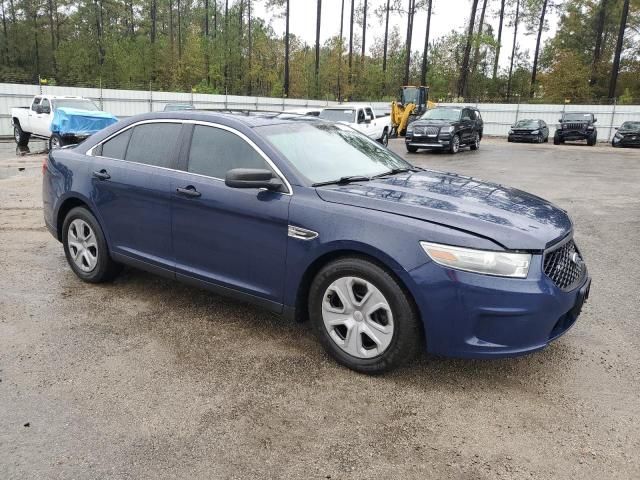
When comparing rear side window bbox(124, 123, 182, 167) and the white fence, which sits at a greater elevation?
the white fence

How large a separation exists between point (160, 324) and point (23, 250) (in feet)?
9.67

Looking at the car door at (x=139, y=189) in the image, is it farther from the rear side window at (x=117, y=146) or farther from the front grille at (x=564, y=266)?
the front grille at (x=564, y=266)

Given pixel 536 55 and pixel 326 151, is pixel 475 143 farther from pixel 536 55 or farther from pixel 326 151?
pixel 536 55

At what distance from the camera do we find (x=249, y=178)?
11.4 feet

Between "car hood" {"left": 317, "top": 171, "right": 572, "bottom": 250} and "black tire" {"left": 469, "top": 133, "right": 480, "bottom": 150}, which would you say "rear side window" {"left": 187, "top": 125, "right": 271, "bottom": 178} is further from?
"black tire" {"left": 469, "top": 133, "right": 480, "bottom": 150}

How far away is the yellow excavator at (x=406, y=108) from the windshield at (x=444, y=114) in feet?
29.9

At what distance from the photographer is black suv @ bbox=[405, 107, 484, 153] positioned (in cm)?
1934

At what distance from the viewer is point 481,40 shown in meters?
44.5

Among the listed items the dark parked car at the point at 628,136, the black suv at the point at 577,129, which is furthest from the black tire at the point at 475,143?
the dark parked car at the point at 628,136

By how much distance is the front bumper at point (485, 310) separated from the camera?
9.59ft

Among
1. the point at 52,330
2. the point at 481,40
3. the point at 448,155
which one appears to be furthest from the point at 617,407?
the point at 481,40

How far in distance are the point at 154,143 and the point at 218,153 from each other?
78 cm

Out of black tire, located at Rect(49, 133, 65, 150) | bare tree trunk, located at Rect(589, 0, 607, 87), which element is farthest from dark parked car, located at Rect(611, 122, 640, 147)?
bare tree trunk, located at Rect(589, 0, 607, 87)

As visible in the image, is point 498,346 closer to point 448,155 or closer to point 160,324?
point 160,324
